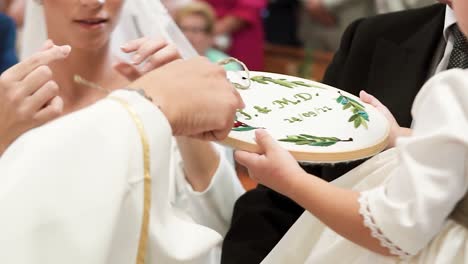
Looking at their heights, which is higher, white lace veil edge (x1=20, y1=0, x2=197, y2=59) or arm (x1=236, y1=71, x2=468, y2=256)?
arm (x1=236, y1=71, x2=468, y2=256)

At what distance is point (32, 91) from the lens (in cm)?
132

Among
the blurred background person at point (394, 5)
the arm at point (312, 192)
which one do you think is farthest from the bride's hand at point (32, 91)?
the blurred background person at point (394, 5)

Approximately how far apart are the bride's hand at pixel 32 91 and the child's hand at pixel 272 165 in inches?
15.4

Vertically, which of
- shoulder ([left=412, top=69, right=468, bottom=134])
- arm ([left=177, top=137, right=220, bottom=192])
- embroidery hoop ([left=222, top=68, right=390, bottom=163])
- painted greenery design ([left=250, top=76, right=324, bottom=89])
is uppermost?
shoulder ([left=412, top=69, right=468, bottom=134])

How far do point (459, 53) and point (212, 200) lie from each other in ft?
1.97

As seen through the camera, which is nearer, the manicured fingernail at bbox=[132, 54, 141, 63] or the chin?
the manicured fingernail at bbox=[132, 54, 141, 63]

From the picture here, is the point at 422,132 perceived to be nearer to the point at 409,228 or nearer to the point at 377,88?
the point at 409,228

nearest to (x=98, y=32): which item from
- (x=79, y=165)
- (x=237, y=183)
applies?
(x=237, y=183)

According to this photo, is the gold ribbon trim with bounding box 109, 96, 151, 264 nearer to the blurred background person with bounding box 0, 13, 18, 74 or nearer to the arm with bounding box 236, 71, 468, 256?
the arm with bounding box 236, 71, 468, 256

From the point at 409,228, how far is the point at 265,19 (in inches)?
149

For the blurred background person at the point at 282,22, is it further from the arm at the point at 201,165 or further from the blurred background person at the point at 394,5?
Answer: the arm at the point at 201,165

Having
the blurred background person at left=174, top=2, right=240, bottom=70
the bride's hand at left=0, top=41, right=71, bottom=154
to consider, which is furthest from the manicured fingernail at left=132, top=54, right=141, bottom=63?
the blurred background person at left=174, top=2, right=240, bottom=70

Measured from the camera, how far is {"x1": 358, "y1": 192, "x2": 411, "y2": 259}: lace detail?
101 centimetres

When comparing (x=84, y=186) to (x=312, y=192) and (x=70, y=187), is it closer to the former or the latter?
(x=70, y=187)
